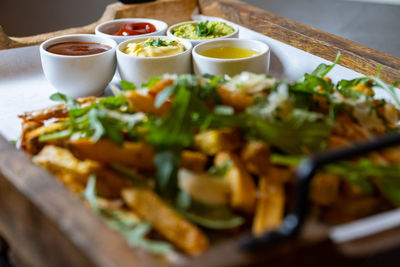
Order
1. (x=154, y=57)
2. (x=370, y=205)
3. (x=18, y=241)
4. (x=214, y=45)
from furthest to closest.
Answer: (x=214, y=45) < (x=154, y=57) < (x=18, y=241) < (x=370, y=205)

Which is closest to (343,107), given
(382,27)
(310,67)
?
(310,67)

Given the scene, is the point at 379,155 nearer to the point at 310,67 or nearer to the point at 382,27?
the point at 310,67

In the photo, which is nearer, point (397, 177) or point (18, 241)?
point (397, 177)

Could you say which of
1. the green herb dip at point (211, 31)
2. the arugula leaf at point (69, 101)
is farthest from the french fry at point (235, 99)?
the green herb dip at point (211, 31)

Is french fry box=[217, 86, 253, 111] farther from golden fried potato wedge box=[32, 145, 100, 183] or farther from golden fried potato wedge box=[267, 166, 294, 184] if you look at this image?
golden fried potato wedge box=[32, 145, 100, 183]

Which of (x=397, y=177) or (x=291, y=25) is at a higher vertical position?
(x=397, y=177)

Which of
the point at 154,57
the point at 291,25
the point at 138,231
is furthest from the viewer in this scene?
the point at 291,25

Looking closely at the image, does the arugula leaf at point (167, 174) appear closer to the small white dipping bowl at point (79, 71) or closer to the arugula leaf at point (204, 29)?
the small white dipping bowl at point (79, 71)

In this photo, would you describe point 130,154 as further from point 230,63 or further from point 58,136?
point 230,63
